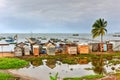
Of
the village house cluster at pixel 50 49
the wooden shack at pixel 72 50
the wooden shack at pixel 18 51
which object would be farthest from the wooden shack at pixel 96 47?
the wooden shack at pixel 18 51

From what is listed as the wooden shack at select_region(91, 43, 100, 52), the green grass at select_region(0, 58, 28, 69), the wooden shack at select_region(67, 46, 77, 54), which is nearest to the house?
the wooden shack at select_region(67, 46, 77, 54)

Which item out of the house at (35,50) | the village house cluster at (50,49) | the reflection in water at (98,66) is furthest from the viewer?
the house at (35,50)

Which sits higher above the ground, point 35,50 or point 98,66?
point 35,50

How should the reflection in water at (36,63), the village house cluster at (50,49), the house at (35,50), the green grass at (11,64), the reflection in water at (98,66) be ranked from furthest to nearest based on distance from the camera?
1. the house at (35,50)
2. the village house cluster at (50,49)
3. the reflection in water at (36,63)
4. the green grass at (11,64)
5. the reflection in water at (98,66)

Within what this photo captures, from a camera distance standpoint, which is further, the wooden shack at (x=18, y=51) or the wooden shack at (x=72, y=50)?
the wooden shack at (x=72, y=50)

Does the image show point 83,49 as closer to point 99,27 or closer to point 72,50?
point 72,50

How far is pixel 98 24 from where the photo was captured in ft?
195

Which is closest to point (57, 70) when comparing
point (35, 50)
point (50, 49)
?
point (50, 49)

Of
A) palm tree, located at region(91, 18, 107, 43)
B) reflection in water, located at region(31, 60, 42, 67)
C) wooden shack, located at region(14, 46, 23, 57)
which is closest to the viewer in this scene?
reflection in water, located at region(31, 60, 42, 67)

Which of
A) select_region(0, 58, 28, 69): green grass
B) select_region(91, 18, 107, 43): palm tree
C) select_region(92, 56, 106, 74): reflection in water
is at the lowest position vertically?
select_region(92, 56, 106, 74): reflection in water

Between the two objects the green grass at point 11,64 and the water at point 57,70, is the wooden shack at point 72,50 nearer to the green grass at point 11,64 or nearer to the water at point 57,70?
Answer: the water at point 57,70

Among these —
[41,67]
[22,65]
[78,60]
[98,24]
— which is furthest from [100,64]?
[98,24]

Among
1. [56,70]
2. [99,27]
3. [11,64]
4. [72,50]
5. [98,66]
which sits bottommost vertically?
[56,70]

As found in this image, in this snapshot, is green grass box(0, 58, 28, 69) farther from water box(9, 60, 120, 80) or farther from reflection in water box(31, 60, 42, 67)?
reflection in water box(31, 60, 42, 67)
